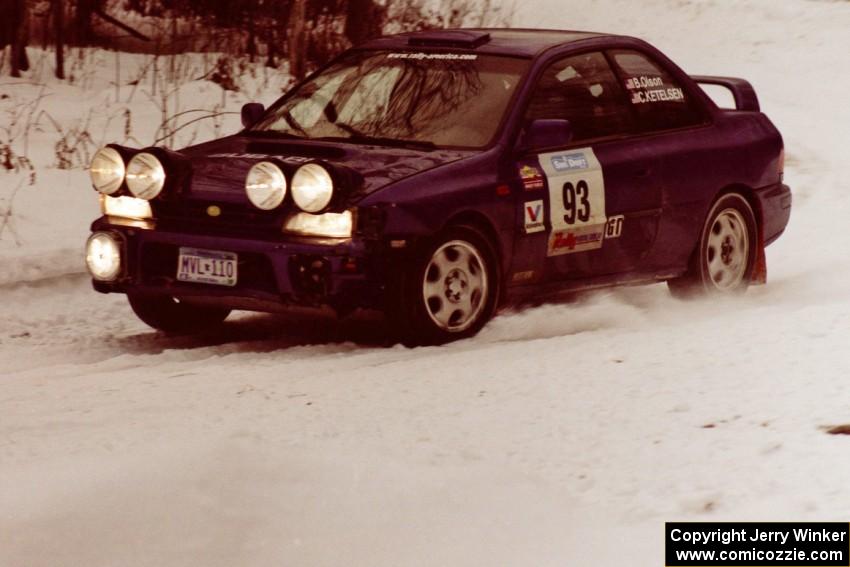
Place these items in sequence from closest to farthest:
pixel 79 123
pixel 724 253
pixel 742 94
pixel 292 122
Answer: pixel 292 122, pixel 724 253, pixel 742 94, pixel 79 123

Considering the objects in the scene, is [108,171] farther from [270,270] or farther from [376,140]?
[376,140]

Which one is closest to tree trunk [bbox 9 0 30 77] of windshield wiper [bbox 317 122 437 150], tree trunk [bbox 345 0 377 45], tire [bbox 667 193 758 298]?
tree trunk [bbox 345 0 377 45]

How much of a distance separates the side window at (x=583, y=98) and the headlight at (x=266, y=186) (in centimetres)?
134

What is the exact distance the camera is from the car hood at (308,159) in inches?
317

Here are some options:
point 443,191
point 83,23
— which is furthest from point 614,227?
point 83,23

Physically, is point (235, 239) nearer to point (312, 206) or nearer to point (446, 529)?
point (312, 206)

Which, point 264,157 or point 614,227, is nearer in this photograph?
point 264,157

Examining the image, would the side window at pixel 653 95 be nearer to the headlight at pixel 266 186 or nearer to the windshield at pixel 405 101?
the windshield at pixel 405 101

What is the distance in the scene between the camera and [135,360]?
8.24 metres

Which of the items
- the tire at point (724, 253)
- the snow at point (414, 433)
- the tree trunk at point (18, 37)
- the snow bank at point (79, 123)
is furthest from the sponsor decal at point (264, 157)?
the tree trunk at point (18, 37)

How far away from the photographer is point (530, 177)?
8516 millimetres

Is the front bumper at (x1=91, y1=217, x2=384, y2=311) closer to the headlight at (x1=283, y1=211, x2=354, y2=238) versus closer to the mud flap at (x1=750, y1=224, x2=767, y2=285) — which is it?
the headlight at (x1=283, y1=211, x2=354, y2=238)

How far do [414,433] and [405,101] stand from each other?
287 centimetres

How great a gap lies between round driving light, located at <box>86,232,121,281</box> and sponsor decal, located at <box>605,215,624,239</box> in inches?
91.9
